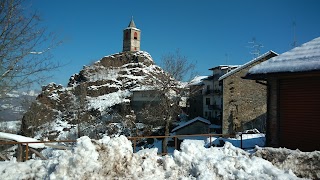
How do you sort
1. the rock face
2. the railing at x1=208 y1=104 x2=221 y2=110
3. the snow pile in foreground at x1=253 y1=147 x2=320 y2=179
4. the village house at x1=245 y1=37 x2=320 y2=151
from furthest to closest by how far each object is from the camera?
1. the rock face
2. the railing at x1=208 y1=104 x2=221 y2=110
3. the village house at x1=245 y1=37 x2=320 y2=151
4. the snow pile in foreground at x1=253 y1=147 x2=320 y2=179

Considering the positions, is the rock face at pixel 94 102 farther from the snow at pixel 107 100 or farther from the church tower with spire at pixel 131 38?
the church tower with spire at pixel 131 38

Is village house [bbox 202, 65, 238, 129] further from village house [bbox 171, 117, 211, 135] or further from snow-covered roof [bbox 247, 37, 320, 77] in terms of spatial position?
snow-covered roof [bbox 247, 37, 320, 77]

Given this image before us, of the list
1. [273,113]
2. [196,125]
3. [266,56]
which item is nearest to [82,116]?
[196,125]

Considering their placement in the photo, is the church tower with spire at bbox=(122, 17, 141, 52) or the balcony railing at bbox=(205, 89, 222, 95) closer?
the balcony railing at bbox=(205, 89, 222, 95)

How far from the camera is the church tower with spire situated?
260ft

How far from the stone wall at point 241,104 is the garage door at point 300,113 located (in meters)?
21.8

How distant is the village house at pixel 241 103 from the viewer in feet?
107

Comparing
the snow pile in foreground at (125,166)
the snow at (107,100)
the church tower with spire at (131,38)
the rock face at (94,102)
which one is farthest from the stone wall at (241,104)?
the church tower with spire at (131,38)

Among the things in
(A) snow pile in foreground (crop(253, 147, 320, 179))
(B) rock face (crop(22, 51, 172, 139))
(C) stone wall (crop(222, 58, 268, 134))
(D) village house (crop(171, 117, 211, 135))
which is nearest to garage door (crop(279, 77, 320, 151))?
(A) snow pile in foreground (crop(253, 147, 320, 179))

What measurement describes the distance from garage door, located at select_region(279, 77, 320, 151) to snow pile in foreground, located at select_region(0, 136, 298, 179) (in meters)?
4.41

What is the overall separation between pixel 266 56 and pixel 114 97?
31212 millimetres

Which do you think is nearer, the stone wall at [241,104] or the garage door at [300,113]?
the garage door at [300,113]

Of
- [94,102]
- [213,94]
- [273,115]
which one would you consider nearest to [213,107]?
[213,94]

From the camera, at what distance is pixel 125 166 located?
613 centimetres
